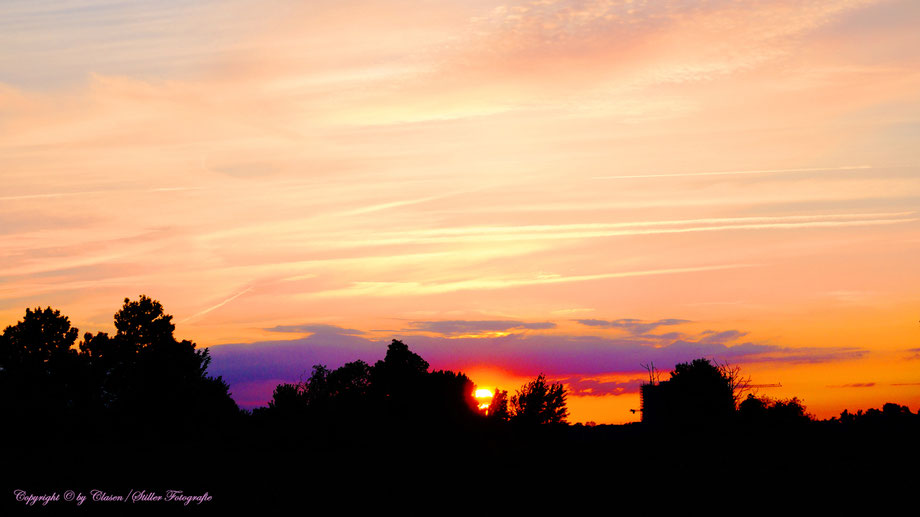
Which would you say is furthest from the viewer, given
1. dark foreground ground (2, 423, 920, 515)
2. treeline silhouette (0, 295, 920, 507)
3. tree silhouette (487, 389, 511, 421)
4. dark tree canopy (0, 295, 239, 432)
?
tree silhouette (487, 389, 511, 421)

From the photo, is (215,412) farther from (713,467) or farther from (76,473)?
(713,467)

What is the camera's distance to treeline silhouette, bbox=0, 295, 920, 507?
207 feet

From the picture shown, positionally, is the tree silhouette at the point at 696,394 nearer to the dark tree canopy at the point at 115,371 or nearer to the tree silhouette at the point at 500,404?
the tree silhouette at the point at 500,404

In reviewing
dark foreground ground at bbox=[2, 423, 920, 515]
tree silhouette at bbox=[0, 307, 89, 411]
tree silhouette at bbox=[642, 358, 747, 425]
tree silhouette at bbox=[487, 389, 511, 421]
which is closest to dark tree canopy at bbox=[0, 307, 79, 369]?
tree silhouette at bbox=[0, 307, 89, 411]

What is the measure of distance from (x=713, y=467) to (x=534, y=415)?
189 ft

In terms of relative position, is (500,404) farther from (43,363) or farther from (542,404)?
(43,363)

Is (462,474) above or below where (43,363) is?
below

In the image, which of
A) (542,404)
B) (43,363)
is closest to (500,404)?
(542,404)

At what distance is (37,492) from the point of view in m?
58.5

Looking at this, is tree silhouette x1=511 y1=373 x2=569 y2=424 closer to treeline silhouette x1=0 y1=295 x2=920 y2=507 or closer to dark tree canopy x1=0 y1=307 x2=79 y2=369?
treeline silhouette x1=0 y1=295 x2=920 y2=507

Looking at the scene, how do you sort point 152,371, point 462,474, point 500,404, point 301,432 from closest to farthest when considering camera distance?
point 462,474
point 301,432
point 152,371
point 500,404

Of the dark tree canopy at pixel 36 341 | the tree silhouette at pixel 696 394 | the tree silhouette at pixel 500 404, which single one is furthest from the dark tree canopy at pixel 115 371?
the tree silhouette at pixel 696 394

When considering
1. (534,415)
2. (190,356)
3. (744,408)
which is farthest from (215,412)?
(744,408)

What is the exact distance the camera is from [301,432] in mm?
78062
